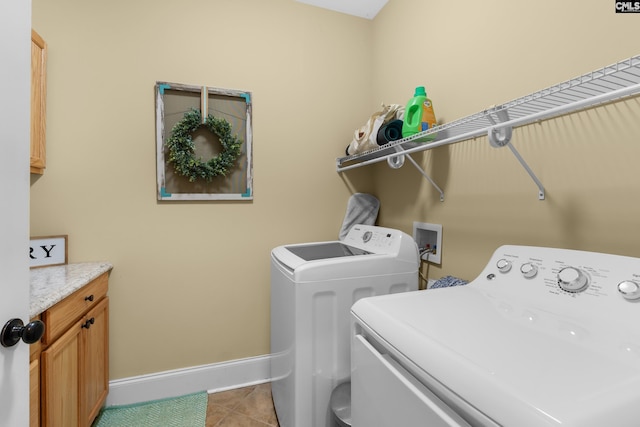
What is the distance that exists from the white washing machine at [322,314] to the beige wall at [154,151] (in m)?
0.67

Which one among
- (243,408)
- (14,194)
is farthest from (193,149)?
(243,408)

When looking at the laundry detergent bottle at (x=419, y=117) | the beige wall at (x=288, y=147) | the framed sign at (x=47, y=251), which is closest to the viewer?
the beige wall at (x=288, y=147)

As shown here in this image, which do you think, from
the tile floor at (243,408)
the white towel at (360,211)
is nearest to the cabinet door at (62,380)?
the tile floor at (243,408)

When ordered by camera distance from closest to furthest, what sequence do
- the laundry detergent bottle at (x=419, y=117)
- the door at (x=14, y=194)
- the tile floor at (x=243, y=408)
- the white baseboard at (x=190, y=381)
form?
1. the door at (x=14, y=194)
2. the laundry detergent bottle at (x=419, y=117)
3. the tile floor at (x=243, y=408)
4. the white baseboard at (x=190, y=381)

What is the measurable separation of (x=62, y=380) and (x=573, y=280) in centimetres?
182

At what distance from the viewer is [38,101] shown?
60.2 inches

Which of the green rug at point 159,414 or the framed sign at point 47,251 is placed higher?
the framed sign at point 47,251

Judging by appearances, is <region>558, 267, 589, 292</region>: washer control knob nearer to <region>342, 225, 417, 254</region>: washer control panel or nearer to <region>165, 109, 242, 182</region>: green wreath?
<region>342, 225, 417, 254</region>: washer control panel

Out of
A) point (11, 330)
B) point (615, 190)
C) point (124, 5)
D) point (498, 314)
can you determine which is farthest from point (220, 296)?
point (615, 190)

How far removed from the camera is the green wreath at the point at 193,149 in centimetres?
179

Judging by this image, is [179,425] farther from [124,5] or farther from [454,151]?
[124,5]

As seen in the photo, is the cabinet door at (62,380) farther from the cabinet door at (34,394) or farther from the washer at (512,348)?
the washer at (512,348)

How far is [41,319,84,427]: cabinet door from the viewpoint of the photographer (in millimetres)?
1074

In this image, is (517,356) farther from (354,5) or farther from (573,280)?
(354,5)
